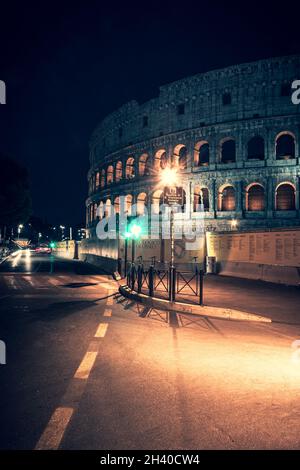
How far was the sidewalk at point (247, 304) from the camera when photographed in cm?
960

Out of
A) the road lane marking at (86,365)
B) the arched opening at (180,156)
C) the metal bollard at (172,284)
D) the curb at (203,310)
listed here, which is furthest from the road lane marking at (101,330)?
the arched opening at (180,156)

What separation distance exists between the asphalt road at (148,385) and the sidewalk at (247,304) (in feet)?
2.91

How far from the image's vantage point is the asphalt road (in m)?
3.31

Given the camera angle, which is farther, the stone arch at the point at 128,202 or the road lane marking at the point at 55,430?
the stone arch at the point at 128,202

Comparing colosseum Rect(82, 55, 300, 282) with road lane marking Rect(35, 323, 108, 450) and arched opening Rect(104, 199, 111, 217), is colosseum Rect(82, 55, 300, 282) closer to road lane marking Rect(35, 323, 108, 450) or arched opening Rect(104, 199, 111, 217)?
arched opening Rect(104, 199, 111, 217)

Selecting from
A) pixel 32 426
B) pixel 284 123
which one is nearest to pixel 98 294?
pixel 32 426

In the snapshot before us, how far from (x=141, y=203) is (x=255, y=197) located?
13.8 meters

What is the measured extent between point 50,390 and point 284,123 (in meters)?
34.1

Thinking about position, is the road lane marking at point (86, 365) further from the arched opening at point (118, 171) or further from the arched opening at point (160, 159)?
the arched opening at point (118, 171)

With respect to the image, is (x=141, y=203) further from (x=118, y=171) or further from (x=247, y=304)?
(x=247, y=304)

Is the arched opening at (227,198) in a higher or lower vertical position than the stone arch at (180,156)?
lower

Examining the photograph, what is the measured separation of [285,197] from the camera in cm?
3422

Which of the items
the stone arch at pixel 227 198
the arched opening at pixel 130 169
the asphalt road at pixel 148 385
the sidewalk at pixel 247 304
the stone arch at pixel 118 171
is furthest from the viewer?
the stone arch at pixel 118 171

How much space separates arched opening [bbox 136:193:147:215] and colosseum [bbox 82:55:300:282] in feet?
0.40
